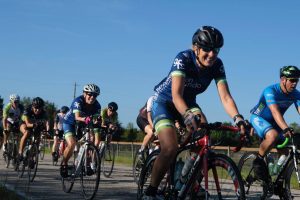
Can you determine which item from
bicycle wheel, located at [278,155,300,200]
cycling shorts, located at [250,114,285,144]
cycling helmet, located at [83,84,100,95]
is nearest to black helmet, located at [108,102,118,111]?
cycling helmet, located at [83,84,100,95]

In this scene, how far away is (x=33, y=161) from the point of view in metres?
11.5

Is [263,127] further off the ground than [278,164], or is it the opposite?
[263,127]

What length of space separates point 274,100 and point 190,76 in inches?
106

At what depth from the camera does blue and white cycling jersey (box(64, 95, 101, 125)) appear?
984cm

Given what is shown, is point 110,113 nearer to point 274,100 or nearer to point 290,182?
point 274,100

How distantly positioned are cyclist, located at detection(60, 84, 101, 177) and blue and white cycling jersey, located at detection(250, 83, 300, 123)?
299cm

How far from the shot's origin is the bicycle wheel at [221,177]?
15.7 feet

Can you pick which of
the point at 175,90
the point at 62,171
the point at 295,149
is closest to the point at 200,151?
the point at 175,90

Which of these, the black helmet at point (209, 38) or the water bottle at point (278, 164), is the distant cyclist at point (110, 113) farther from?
the black helmet at point (209, 38)

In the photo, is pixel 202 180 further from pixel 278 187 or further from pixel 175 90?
pixel 278 187

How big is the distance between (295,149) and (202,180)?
283 centimetres

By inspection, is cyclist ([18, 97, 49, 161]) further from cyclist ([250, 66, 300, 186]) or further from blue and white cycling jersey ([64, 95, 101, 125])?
cyclist ([250, 66, 300, 186])

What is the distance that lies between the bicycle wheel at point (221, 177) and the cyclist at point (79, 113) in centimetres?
466

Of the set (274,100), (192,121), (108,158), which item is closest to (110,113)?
(108,158)
